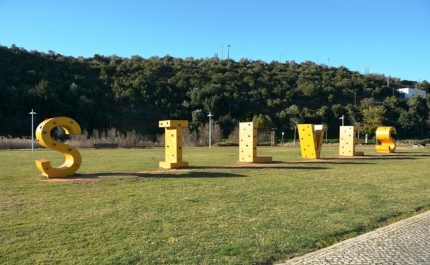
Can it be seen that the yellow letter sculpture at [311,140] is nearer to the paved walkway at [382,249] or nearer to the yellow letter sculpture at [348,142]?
the yellow letter sculpture at [348,142]

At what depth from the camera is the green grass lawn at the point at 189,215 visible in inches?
200

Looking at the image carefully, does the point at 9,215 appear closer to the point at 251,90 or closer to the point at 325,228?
the point at 325,228

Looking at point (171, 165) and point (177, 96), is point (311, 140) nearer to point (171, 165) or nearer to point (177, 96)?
point (171, 165)

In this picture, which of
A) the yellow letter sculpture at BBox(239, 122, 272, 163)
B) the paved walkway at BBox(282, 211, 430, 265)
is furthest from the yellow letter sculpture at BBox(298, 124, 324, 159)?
the paved walkway at BBox(282, 211, 430, 265)

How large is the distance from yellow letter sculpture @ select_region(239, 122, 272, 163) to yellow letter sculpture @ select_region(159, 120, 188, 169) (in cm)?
346

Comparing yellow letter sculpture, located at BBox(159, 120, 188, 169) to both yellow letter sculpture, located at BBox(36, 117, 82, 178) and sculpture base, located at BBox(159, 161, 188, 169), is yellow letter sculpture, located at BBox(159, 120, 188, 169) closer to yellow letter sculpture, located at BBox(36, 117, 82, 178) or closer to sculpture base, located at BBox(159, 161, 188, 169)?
sculpture base, located at BBox(159, 161, 188, 169)

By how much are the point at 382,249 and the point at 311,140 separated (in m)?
16.5

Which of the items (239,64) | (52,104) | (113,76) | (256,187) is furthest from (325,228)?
(239,64)

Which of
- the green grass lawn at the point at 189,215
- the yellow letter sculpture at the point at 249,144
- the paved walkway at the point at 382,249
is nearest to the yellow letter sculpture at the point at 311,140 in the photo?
the yellow letter sculpture at the point at 249,144

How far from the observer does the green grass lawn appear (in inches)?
200

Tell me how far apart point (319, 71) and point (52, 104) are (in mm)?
51356

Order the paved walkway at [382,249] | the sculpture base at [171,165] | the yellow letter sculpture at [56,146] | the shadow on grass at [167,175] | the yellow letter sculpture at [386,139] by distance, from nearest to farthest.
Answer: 1. the paved walkway at [382,249]
2. the yellow letter sculpture at [56,146]
3. the shadow on grass at [167,175]
4. the sculpture base at [171,165]
5. the yellow letter sculpture at [386,139]

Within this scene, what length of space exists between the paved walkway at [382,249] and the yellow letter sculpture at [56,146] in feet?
31.9

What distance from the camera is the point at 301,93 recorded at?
212 ft
